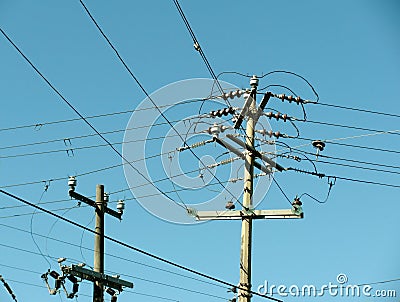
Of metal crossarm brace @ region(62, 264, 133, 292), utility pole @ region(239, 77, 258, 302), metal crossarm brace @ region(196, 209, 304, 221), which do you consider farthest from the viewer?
metal crossarm brace @ region(62, 264, 133, 292)

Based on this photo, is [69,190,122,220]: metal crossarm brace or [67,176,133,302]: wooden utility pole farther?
[69,190,122,220]: metal crossarm brace

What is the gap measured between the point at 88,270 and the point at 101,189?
2.37 meters

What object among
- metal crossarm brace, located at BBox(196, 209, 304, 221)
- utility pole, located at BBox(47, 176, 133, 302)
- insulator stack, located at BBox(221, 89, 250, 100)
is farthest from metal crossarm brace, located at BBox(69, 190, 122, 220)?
insulator stack, located at BBox(221, 89, 250, 100)

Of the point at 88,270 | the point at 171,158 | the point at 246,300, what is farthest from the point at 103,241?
the point at 246,300

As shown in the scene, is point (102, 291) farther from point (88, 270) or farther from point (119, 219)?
point (119, 219)

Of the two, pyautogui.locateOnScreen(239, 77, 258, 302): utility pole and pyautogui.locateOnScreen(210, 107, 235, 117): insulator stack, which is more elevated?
pyautogui.locateOnScreen(210, 107, 235, 117): insulator stack

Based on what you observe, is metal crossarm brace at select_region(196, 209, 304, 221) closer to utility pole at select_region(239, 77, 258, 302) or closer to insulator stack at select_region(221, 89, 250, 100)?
utility pole at select_region(239, 77, 258, 302)

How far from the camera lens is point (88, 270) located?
20.0m

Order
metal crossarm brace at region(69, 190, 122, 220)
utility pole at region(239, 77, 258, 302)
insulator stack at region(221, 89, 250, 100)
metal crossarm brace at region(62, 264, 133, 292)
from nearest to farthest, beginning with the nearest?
utility pole at region(239, 77, 258, 302)
insulator stack at region(221, 89, 250, 100)
metal crossarm brace at region(62, 264, 133, 292)
metal crossarm brace at region(69, 190, 122, 220)

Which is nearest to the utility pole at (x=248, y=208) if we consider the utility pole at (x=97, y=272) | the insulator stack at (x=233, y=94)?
the insulator stack at (x=233, y=94)

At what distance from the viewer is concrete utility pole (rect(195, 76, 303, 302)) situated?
753 inches

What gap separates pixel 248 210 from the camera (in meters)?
19.3

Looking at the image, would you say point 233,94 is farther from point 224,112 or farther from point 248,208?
point 248,208

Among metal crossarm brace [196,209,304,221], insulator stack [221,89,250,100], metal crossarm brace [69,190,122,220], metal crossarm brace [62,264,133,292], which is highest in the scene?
insulator stack [221,89,250,100]
